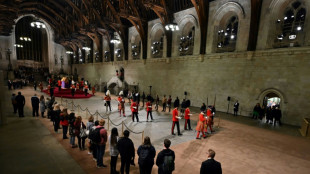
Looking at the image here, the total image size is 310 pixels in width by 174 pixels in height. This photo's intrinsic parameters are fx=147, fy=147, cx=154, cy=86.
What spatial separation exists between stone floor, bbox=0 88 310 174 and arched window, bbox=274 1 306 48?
605cm

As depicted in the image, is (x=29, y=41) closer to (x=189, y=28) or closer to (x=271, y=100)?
(x=189, y=28)

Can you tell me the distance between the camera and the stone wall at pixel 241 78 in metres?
9.84

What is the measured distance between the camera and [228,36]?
532 inches

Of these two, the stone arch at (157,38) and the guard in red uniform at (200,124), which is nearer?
the guard in red uniform at (200,124)

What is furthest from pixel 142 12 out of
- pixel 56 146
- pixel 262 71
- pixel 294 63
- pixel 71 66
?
pixel 71 66

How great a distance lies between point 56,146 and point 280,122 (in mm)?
13554

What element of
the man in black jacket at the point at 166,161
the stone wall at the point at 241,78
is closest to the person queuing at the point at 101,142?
the man in black jacket at the point at 166,161

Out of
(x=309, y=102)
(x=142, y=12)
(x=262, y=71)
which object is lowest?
(x=309, y=102)

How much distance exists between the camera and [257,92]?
37.8ft


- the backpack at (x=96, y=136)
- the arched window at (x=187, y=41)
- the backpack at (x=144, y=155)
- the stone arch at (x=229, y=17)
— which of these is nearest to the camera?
the backpack at (x=144, y=155)

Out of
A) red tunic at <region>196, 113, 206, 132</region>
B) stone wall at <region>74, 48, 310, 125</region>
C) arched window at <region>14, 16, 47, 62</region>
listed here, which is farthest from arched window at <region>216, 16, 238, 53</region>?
arched window at <region>14, 16, 47, 62</region>

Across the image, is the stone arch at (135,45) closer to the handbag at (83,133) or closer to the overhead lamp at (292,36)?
the overhead lamp at (292,36)

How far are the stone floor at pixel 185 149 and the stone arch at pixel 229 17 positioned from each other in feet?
23.3

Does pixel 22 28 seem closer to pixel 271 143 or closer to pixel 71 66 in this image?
pixel 71 66
